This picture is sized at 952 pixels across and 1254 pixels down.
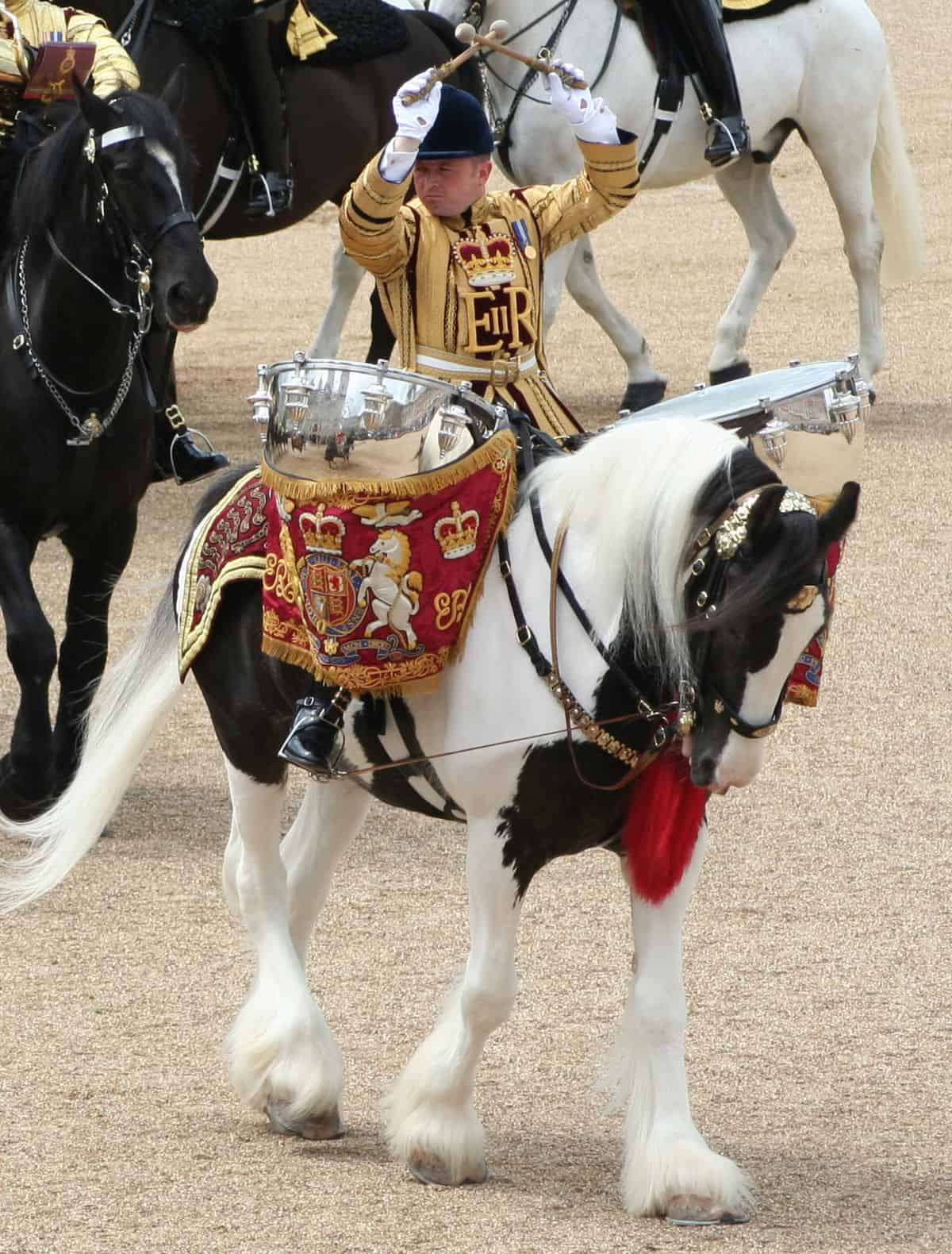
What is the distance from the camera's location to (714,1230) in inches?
134

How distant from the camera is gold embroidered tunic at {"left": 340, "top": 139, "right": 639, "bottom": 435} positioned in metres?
3.94

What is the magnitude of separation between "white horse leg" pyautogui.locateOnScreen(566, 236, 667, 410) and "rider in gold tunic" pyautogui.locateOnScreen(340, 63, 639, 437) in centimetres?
593

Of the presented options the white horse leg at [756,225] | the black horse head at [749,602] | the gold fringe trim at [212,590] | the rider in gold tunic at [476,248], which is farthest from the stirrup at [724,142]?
the black horse head at [749,602]

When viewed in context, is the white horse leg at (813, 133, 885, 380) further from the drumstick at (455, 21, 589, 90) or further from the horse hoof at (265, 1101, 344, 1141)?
the horse hoof at (265, 1101, 344, 1141)

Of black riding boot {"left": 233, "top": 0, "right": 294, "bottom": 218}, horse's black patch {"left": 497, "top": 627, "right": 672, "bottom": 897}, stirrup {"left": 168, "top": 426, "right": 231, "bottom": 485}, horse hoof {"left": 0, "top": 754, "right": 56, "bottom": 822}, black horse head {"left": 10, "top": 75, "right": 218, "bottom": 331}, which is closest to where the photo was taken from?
horse's black patch {"left": 497, "top": 627, "right": 672, "bottom": 897}

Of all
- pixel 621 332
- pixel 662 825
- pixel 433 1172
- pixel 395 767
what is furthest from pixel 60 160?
pixel 621 332

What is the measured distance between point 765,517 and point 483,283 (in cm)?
103

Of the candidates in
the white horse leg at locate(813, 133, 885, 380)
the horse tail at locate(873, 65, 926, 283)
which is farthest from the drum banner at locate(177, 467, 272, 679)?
the horse tail at locate(873, 65, 926, 283)

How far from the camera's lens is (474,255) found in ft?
13.0

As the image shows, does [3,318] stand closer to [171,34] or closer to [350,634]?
[350,634]

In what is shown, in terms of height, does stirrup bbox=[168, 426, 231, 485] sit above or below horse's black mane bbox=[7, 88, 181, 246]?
below

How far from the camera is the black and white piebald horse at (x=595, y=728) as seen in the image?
10.4 feet

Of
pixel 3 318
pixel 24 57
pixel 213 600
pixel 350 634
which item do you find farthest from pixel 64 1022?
pixel 24 57

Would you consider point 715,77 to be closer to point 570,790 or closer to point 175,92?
point 175,92
